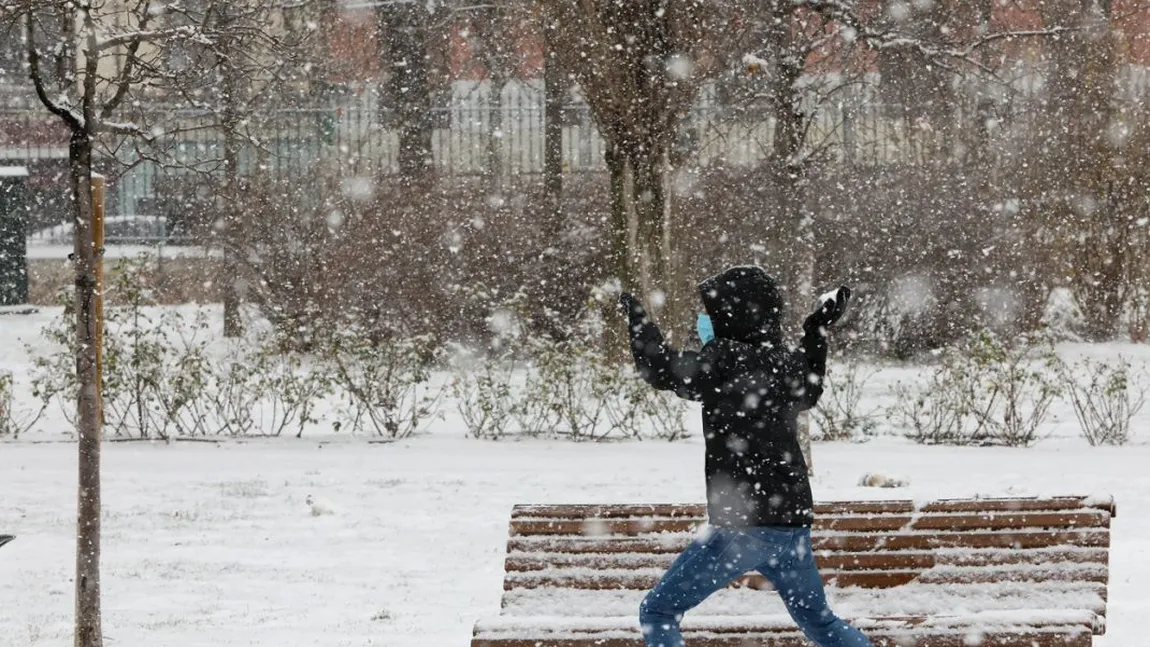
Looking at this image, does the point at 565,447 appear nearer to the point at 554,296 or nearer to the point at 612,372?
the point at 612,372

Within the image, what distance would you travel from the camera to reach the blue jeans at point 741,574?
383cm

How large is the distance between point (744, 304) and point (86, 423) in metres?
2.33

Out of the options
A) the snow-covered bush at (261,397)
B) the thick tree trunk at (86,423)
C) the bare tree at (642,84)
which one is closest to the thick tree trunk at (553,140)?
the bare tree at (642,84)

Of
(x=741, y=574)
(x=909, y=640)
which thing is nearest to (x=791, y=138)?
(x=909, y=640)

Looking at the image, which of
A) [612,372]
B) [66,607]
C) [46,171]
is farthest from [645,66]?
[46,171]

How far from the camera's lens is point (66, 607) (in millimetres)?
6039

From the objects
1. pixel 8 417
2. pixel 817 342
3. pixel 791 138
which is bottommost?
pixel 8 417

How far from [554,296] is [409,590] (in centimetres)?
813

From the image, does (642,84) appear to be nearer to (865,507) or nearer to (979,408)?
(979,408)

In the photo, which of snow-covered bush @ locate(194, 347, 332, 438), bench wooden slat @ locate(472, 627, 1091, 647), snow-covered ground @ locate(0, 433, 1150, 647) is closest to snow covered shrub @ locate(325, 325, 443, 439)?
snow-covered bush @ locate(194, 347, 332, 438)

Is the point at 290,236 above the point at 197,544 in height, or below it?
above

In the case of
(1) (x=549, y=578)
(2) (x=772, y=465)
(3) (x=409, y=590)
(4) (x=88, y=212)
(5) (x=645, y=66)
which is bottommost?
(3) (x=409, y=590)

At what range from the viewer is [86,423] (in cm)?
490

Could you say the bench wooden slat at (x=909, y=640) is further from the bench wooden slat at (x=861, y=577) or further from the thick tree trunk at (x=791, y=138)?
the thick tree trunk at (x=791, y=138)
